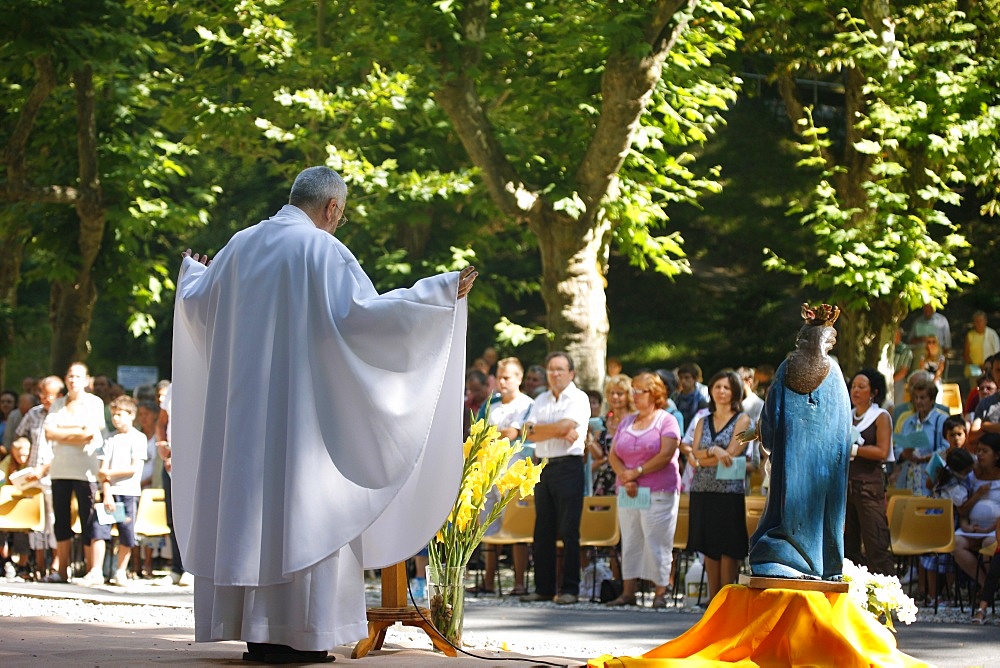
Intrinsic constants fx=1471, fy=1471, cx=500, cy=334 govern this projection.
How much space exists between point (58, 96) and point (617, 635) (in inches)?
527

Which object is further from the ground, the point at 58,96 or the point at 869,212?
the point at 58,96

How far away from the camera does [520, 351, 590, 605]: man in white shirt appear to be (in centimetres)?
1224

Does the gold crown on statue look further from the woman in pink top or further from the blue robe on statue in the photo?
the woman in pink top

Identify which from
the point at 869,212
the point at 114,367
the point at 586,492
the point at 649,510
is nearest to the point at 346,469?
the point at 649,510

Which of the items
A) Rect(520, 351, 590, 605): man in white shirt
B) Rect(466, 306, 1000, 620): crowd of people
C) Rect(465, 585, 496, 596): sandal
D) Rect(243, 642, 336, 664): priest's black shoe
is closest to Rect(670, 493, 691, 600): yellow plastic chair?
Rect(466, 306, 1000, 620): crowd of people

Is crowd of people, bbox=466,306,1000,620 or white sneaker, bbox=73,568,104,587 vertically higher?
crowd of people, bbox=466,306,1000,620

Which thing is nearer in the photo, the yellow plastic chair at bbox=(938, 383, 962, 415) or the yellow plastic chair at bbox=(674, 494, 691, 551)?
the yellow plastic chair at bbox=(674, 494, 691, 551)

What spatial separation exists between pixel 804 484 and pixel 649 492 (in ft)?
16.8

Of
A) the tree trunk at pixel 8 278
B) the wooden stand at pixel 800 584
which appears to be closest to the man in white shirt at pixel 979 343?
the tree trunk at pixel 8 278

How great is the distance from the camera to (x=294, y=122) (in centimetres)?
2017

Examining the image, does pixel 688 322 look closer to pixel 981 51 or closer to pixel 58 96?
pixel 981 51

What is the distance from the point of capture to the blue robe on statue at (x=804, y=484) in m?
7.02

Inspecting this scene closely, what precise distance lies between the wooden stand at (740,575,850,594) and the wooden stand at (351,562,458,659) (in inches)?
61.4

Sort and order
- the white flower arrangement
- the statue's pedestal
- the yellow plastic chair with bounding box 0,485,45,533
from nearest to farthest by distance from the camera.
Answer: the statue's pedestal → the white flower arrangement → the yellow plastic chair with bounding box 0,485,45,533
